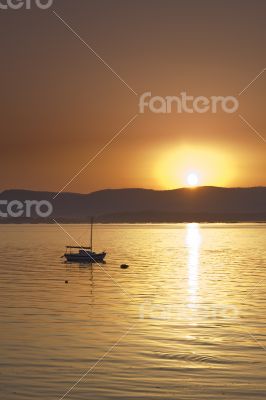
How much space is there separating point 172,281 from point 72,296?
2693 centimetres

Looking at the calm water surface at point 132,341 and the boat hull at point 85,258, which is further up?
the boat hull at point 85,258

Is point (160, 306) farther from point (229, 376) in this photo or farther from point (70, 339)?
point (229, 376)

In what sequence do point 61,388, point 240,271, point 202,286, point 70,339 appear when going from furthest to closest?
point 240,271 < point 202,286 < point 70,339 < point 61,388

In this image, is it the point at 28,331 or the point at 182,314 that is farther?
the point at 182,314

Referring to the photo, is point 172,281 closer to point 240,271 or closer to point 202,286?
point 202,286

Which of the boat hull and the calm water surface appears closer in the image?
the calm water surface

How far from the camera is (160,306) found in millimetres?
67375

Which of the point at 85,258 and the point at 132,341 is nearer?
the point at 132,341

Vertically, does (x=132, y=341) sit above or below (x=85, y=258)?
below

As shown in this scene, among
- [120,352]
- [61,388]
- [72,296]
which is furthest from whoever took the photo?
[72,296]

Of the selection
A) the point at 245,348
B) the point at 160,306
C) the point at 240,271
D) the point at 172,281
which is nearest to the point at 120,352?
the point at 245,348

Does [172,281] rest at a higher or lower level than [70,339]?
higher

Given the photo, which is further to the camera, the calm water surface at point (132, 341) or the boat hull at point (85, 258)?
the boat hull at point (85, 258)

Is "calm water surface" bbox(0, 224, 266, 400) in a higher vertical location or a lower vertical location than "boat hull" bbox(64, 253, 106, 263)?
lower
